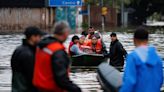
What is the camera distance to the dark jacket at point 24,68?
8539mm

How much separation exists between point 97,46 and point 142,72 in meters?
14.9

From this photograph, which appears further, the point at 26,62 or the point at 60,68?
the point at 26,62

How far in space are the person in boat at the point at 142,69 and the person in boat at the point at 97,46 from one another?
46.5 ft

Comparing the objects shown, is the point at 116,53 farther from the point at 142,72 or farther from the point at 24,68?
the point at 142,72

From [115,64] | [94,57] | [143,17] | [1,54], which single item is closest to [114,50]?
[115,64]

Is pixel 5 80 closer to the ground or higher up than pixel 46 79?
closer to the ground

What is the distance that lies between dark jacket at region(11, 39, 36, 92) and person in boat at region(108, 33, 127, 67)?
10.9 meters

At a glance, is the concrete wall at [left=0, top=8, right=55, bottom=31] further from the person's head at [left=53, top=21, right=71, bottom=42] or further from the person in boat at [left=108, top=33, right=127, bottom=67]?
the person's head at [left=53, top=21, right=71, bottom=42]

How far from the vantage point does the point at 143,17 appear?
97250 millimetres

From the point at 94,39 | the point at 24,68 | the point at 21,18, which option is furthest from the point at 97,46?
the point at 21,18

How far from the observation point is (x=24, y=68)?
862cm

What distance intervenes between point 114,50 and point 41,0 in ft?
165

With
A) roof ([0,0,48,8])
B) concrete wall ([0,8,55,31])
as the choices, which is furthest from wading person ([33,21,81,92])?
roof ([0,0,48,8])

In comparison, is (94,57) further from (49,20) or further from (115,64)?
(49,20)
